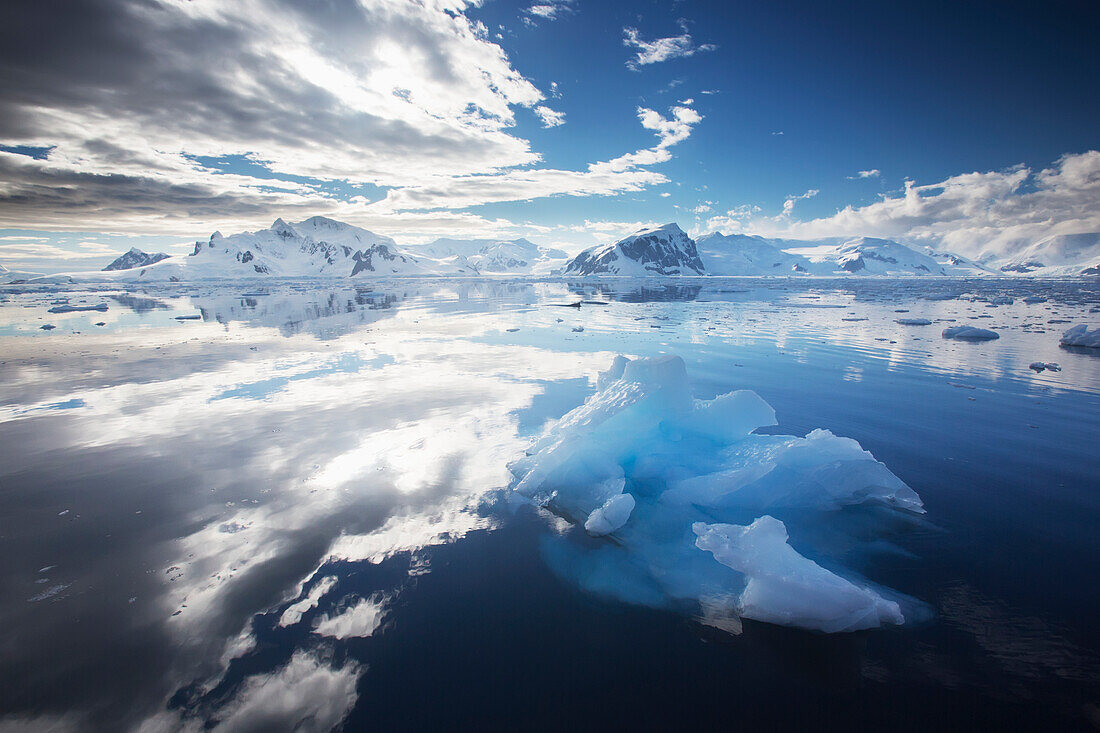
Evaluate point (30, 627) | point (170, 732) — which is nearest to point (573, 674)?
point (170, 732)

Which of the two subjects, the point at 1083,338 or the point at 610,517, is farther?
the point at 1083,338

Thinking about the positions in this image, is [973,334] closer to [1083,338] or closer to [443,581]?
[1083,338]

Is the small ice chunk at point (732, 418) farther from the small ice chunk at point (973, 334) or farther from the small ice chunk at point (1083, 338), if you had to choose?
the small ice chunk at point (1083, 338)

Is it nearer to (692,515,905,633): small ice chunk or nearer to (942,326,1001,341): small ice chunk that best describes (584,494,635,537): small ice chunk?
(692,515,905,633): small ice chunk

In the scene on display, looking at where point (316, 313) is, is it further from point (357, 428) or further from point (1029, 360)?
point (1029, 360)

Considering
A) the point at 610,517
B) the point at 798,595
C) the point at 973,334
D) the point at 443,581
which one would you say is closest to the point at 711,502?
the point at 610,517

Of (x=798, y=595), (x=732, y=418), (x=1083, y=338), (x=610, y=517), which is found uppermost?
(x=1083, y=338)

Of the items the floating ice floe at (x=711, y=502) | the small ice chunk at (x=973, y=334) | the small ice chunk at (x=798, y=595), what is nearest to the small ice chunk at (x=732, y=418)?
the floating ice floe at (x=711, y=502)
